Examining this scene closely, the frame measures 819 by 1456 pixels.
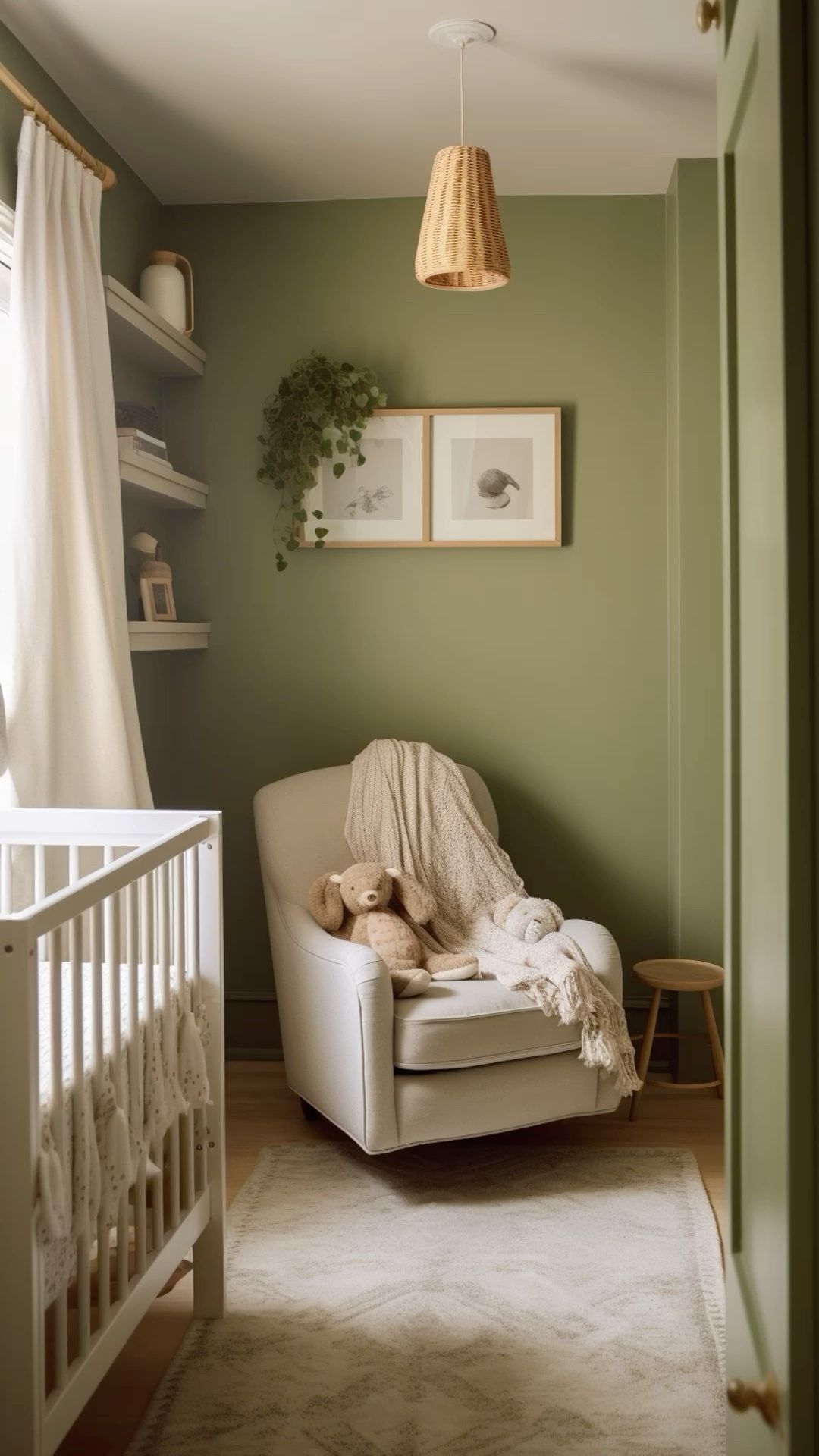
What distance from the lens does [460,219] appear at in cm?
269

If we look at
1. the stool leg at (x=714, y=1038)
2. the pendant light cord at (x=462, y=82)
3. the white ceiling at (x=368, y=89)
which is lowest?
the stool leg at (x=714, y=1038)

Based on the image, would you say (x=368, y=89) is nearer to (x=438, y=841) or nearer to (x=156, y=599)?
(x=156, y=599)

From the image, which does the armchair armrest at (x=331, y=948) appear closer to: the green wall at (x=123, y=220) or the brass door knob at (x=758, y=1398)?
the green wall at (x=123, y=220)

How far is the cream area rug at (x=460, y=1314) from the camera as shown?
1.88 metres

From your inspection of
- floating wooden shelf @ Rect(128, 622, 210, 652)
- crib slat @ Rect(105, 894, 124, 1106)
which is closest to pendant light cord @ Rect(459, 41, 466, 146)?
floating wooden shelf @ Rect(128, 622, 210, 652)

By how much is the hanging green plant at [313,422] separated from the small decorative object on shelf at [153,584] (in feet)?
1.15

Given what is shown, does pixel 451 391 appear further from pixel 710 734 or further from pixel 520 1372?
pixel 520 1372

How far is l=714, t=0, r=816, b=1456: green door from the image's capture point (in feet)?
2.30

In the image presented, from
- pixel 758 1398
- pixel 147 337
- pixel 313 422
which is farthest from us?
pixel 313 422

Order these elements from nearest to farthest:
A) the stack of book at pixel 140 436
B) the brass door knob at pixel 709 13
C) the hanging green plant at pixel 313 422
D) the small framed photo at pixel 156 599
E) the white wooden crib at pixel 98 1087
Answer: the brass door knob at pixel 709 13 → the white wooden crib at pixel 98 1087 → the stack of book at pixel 140 436 → the small framed photo at pixel 156 599 → the hanging green plant at pixel 313 422

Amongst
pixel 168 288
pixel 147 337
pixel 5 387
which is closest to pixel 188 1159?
pixel 5 387

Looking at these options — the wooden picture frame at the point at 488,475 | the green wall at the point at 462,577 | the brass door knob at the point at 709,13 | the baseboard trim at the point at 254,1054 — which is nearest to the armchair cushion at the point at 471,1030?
the green wall at the point at 462,577

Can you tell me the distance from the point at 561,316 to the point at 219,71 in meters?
1.22

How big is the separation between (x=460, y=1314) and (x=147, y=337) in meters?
2.41
